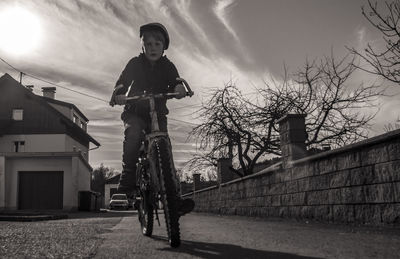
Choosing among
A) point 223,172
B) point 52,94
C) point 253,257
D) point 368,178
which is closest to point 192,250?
point 253,257

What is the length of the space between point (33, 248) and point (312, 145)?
38.8 ft

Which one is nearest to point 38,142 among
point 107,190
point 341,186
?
point 341,186

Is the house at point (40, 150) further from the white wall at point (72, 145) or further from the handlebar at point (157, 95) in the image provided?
the handlebar at point (157, 95)

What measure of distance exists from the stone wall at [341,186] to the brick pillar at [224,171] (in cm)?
453

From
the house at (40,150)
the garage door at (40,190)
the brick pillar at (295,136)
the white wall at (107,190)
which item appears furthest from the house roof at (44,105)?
the white wall at (107,190)

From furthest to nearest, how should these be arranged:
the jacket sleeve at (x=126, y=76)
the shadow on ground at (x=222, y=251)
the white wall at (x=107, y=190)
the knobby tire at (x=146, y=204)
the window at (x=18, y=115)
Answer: the white wall at (x=107, y=190), the window at (x=18, y=115), the jacket sleeve at (x=126, y=76), the knobby tire at (x=146, y=204), the shadow on ground at (x=222, y=251)

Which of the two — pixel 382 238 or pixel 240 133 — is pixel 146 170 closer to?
pixel 382 238

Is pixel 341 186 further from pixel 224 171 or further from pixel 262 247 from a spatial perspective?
pixel 224 171

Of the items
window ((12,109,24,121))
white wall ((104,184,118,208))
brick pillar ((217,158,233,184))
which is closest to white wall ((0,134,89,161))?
window ((12,109,24,121))

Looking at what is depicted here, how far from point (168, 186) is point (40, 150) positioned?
31683 mm

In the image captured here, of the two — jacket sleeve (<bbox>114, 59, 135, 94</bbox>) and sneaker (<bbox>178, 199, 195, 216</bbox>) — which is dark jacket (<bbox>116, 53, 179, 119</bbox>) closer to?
jacket sleeve (<bbox>114, 59, 135, 94</bbox>)

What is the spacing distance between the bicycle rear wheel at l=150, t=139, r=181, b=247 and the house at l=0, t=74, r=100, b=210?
21.0 meters

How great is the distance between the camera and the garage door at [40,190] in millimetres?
23453

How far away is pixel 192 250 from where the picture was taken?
3119 mm
